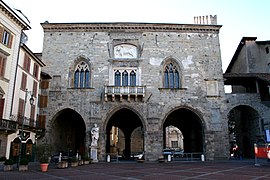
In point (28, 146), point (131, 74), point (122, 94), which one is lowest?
point (28, 146)

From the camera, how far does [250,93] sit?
88.7 feet

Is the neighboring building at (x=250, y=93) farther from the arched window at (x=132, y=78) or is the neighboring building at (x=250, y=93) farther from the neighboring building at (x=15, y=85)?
the neighboring building at (x=15, y=85)

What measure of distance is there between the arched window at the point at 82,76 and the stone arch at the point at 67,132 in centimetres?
296

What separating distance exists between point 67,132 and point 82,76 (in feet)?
26.3

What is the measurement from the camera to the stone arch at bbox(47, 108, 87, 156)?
2594 cm

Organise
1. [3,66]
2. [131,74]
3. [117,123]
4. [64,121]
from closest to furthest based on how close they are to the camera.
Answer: [3,66] → [131,74] → [64,121] → [117,123]

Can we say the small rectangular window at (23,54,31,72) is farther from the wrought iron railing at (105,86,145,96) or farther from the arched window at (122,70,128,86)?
the arched window at (122,70,128,86)

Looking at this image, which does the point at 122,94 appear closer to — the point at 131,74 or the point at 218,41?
the point at 131,74

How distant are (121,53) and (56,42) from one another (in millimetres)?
7502

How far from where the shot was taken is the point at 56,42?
27.5m

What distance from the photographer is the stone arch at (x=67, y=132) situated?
25938mm

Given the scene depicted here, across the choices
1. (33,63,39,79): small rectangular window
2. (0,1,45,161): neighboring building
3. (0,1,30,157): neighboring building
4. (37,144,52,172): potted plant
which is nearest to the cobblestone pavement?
(37,144,52,172): potted plant

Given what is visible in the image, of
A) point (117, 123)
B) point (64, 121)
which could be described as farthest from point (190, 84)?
point (64, 121)

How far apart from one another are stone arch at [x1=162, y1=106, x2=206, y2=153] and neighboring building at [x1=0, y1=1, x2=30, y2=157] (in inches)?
590
